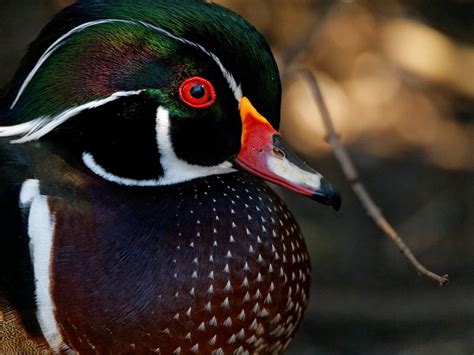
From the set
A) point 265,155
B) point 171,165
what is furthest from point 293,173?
point 171,165

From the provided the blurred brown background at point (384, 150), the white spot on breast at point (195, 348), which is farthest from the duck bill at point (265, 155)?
the blurred brown background at point (384, 150)

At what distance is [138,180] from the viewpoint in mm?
1588

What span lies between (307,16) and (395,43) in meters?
0.30

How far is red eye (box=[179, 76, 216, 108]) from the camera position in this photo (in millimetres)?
1517

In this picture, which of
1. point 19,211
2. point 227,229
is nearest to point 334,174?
point 227,229

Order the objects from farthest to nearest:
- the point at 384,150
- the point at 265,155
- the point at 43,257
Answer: the point at 384,150, the point at 265,155, the point at 43,257

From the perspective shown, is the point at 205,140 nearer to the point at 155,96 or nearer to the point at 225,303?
the point at 155,96

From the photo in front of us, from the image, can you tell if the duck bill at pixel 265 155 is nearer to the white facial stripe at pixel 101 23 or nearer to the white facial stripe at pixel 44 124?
the white facial stripe at pixel 101 23

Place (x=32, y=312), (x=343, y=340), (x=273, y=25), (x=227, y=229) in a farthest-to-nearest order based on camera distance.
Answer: (x=273, y=25)
(x=343, y=340)
(x=227, y=229)
(x=32, y=312)

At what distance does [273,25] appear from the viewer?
10.4 feet

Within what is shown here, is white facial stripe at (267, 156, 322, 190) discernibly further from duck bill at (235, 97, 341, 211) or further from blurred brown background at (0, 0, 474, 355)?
blurred brown background at (0, 0, 474, 355)

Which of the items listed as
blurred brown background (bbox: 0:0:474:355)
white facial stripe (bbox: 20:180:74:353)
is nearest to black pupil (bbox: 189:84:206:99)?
white facial stripe (bbox: 20:180:74:353)

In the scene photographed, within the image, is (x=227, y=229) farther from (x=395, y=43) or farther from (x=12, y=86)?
(x=395, y=43)

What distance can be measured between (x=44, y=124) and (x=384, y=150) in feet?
6.10
